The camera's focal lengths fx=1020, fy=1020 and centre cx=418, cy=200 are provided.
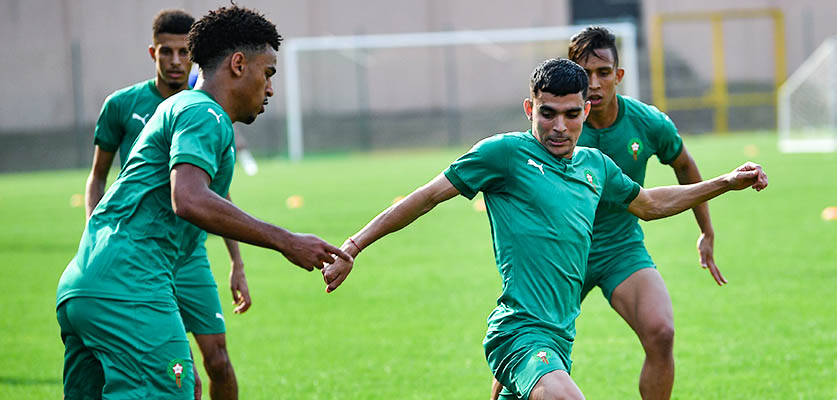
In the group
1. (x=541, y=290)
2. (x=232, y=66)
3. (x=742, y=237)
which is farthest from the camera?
(x=742, y=237)

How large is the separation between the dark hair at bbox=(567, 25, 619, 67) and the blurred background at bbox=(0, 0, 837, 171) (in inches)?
1032

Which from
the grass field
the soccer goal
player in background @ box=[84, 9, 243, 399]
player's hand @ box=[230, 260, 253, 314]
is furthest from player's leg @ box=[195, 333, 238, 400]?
the soccer goal

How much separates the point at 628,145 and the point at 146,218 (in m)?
2.85

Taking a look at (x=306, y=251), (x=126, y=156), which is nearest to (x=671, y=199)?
(x=306, y=251)

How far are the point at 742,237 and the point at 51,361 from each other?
7.99 m

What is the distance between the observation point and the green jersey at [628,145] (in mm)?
5492

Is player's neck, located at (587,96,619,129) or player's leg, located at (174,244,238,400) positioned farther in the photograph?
player's neck, located at (587,96,619,129)

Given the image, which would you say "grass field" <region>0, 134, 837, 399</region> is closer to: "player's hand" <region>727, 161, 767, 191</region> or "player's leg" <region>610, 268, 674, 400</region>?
"player's leg" <region>610, 268, 674, 400</region>

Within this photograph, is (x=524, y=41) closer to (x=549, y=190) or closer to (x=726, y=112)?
(x=726, y=112)

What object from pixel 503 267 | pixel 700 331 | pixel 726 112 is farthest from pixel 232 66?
pixel 726 112

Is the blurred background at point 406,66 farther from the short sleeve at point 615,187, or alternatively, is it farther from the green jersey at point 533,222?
the green jersey at point 533,222

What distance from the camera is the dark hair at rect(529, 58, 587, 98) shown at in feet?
14.0

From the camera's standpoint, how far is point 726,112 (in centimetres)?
3441

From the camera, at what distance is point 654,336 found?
199 inches
